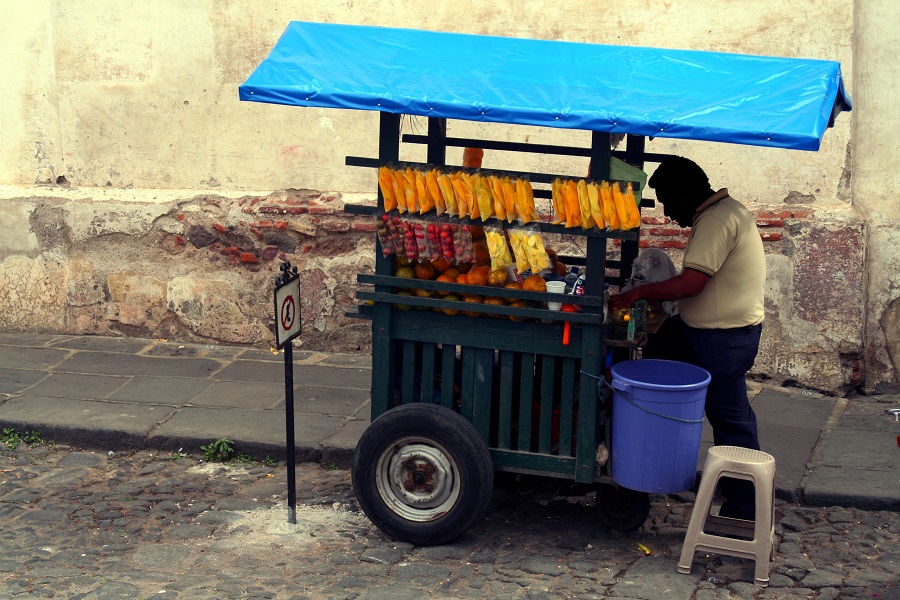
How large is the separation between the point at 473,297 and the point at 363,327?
2970 mm

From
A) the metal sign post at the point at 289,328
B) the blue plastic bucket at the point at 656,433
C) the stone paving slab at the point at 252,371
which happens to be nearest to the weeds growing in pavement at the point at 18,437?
the stone paving slab at the point at 252,371

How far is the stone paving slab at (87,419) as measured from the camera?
5.93 meters

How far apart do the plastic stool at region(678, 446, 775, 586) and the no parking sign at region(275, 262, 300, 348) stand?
189 centimetres

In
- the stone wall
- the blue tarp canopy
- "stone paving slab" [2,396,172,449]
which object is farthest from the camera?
the stone wall

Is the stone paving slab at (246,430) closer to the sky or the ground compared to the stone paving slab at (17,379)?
closer to the ground

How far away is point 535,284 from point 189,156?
391 centimetres

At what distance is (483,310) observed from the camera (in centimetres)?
447

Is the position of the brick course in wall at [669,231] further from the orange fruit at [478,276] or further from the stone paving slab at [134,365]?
the stone paving slab at [134,365]

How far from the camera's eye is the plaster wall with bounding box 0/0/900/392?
23.4ft

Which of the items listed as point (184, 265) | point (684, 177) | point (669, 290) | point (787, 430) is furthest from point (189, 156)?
point (787, 430)

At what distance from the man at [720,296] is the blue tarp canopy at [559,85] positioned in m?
0.51

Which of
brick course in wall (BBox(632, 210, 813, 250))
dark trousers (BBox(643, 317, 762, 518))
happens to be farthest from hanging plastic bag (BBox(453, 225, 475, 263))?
brick course in wall (BBox(632, 210, 813, 250))

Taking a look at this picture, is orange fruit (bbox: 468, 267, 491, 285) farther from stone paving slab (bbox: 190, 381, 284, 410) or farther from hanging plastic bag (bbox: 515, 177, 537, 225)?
stone paving slab (bbox: 190, 381, 284, 410)

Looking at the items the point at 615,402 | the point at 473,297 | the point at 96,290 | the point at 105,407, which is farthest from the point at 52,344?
the point at 615,402
